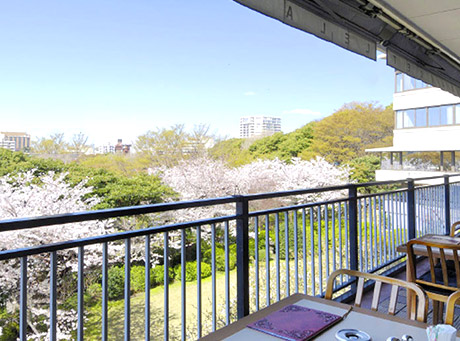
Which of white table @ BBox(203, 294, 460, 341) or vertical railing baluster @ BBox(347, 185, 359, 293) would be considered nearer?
white table @ BBox(203, 294, 460, 341)

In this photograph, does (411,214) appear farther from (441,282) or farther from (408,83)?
(408,83)

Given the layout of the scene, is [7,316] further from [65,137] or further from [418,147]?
[418,147]

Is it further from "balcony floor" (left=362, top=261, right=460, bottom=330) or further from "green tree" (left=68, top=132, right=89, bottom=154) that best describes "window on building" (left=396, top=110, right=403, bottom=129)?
"balcony floor" (left=362, top=261, right=460, bottom=330)

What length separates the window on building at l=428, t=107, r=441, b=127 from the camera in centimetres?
1955

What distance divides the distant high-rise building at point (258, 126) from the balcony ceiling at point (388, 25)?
21709 millimetres

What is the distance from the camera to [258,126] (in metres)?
27.9

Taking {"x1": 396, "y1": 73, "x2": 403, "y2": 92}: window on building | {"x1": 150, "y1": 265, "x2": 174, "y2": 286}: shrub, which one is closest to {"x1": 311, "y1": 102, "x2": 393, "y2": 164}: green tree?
{"x1": 396, "y1": 73, "x2": 403, "y2": 92}: window on building

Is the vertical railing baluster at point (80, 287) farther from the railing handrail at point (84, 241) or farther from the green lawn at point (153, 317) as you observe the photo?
the green lawn at point (153, 317)

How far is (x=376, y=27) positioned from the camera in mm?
2971

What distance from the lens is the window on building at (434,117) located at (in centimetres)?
1955

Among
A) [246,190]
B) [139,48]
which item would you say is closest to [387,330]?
[246,190]

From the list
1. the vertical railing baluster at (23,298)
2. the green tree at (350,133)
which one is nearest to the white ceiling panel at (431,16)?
the vertical railing baluster at (23,298)

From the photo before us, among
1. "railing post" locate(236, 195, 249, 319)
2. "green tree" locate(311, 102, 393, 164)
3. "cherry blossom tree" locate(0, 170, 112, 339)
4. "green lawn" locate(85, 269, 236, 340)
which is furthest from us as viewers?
"green tree" locate(311, 102, 393, 164)

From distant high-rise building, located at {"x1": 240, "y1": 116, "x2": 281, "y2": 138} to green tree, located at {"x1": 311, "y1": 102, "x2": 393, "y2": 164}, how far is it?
345 centimetres
